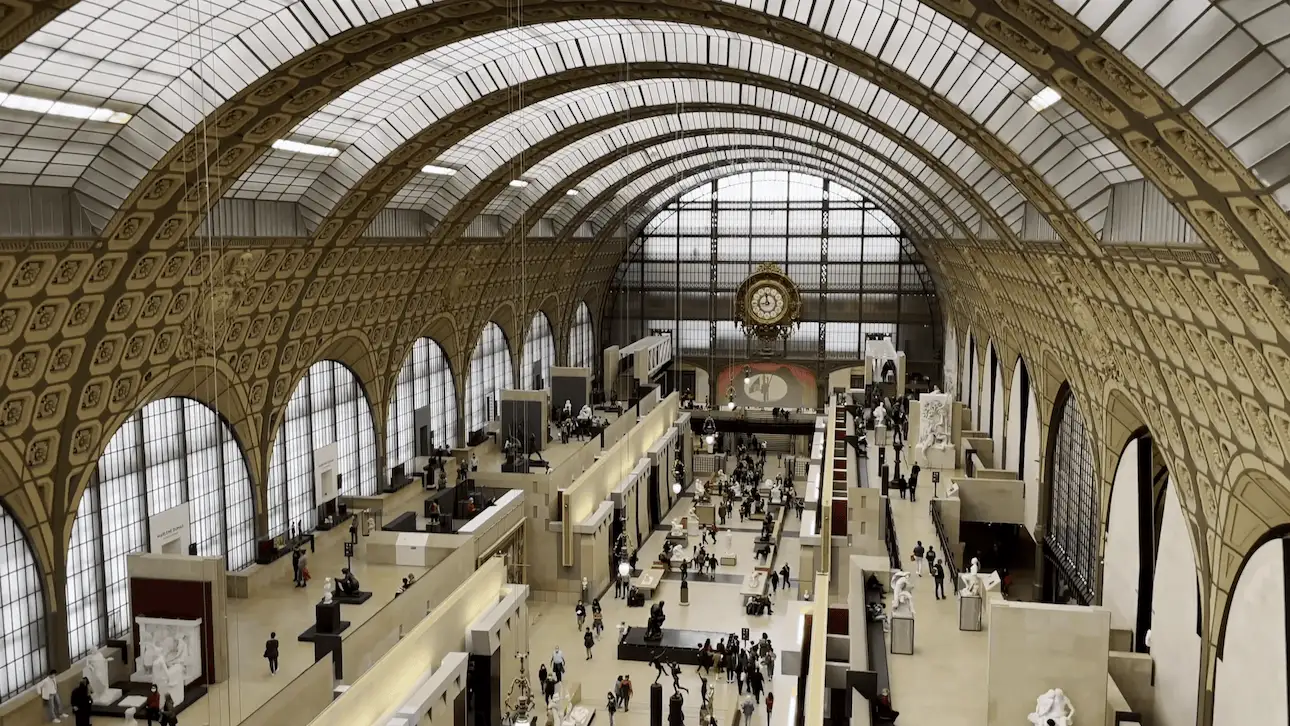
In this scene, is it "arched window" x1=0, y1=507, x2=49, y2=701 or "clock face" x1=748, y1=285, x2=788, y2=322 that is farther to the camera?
"clock face" x1=748, y1=285, x2=788, y2=322

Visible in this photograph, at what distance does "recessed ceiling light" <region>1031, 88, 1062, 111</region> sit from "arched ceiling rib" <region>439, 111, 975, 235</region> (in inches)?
756

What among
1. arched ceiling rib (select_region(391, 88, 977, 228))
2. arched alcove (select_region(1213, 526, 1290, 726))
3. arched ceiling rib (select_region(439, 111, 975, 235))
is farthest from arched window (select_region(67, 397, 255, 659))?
arched alcove (select_region(1213, 526, 1290, 726))

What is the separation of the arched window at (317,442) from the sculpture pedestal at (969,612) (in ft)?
69.4

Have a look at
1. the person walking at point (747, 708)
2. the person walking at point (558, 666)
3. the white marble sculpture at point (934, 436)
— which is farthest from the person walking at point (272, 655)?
the white marble sculpture at point (934, 436)

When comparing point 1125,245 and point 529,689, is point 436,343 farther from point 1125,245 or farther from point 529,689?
point 1125,245

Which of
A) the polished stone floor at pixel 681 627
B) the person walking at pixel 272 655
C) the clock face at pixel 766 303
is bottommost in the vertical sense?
the polished stone floor at pixel 681 627

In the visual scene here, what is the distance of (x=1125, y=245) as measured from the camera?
16.2 meters

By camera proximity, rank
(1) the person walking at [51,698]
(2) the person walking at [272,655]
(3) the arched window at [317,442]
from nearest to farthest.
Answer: (1) the person walking at [51,698] < (2) the person walking at [272,655] < (3) the arched window at [317,442]

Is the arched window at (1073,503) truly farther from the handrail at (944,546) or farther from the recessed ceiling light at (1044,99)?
the recessed ceiling light at (1044,99)

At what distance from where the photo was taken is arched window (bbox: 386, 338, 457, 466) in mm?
42125

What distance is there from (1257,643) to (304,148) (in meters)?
22.9

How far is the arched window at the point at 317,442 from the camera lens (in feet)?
112

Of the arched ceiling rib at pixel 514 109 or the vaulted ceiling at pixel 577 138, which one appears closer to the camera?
the vaulted ceiling at pixel 577 138

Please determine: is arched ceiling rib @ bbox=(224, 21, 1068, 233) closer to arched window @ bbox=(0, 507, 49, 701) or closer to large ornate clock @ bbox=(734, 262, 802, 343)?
arched window @ bbox=(0, 507, 49, 701)
